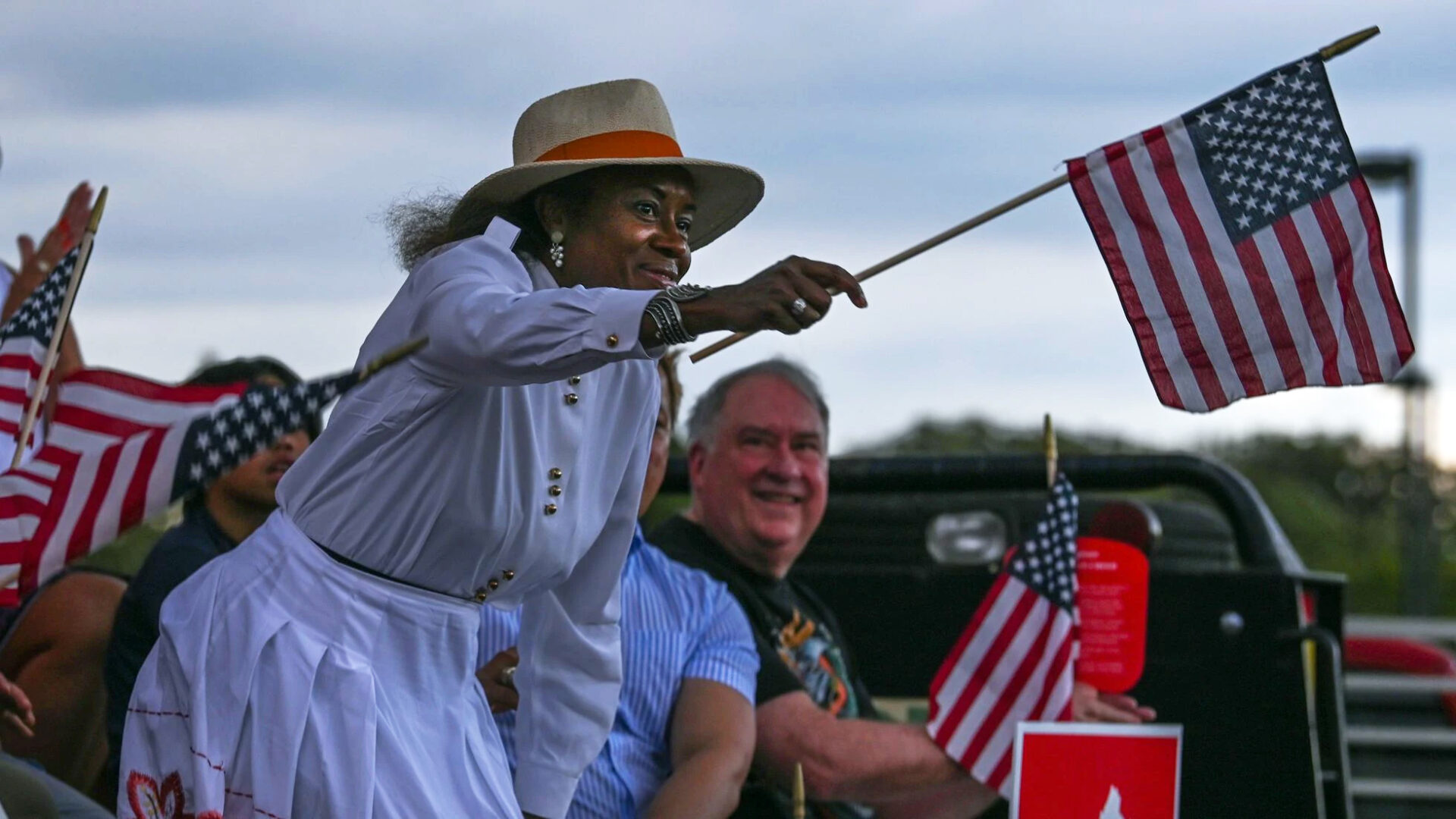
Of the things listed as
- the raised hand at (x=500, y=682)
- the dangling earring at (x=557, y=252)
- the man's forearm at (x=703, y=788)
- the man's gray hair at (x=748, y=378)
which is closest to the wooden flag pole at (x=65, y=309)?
the dangling earring at (x=557, y=252)

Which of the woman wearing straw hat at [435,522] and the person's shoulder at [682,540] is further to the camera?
the person's shoulder at [682,540]

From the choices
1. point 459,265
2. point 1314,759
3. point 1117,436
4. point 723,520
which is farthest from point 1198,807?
point 1117,436

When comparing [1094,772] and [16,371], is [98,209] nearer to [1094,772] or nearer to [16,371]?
[16,371]

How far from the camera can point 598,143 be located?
3207 millimetres

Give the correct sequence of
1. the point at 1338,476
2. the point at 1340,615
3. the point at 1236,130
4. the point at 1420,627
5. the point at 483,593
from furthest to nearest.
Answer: the point at 1338,476, the point at 1420,627, the point at 1340,615, the point at 1236,130, the point at 483,593

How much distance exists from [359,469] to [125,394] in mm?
441

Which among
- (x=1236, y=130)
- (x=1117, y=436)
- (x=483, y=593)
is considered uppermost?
(x=1117, y=436)

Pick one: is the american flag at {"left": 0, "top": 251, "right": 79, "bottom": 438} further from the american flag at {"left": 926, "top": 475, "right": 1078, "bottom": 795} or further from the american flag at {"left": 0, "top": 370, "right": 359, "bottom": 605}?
the american flag at {"left": 926, "top": 475, "right": 1078, "bottom": 795}

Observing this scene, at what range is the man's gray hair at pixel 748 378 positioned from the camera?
16.8ft

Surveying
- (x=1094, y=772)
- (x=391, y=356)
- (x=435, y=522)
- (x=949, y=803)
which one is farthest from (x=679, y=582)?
(x=391, y=356)

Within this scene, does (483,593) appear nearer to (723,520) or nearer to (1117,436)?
(723,520)

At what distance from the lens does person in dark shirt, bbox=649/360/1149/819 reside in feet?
14.7

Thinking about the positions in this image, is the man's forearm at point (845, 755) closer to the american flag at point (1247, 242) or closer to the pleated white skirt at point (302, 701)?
the american flag at point (1247, 242)

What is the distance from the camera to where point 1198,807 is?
16.4ft
